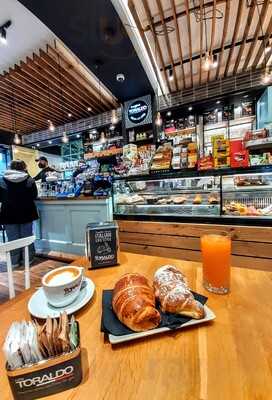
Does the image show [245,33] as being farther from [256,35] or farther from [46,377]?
[46,377]

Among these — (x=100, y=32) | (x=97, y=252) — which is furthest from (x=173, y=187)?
(x=100, y=32)

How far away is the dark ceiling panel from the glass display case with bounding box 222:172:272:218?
2.55 m

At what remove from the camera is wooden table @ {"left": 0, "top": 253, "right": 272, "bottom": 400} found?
0.38 m

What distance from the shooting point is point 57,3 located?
2.39 meters

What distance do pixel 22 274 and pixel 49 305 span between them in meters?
2.73

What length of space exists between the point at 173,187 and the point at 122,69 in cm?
277

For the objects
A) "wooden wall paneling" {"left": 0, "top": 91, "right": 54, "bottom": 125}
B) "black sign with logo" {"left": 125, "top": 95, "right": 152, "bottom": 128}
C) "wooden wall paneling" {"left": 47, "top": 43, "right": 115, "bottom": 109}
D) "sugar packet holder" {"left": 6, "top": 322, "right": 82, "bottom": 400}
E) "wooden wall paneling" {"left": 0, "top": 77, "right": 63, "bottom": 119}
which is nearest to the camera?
"sugar packet holder" {"left": 6, "top": 322, "right": 82, "bottom": 400}

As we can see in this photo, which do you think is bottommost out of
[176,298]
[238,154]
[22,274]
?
[22,274]

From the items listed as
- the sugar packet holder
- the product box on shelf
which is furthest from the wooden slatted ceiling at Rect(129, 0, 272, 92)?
the sugar packet holder

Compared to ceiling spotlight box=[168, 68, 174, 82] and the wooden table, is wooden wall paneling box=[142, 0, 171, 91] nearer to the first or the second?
ceiling spotlight box=[168, 68, 174, 82]

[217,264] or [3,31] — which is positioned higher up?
[3,31]

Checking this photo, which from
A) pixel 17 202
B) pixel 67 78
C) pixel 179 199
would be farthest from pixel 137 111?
pixel 179 199

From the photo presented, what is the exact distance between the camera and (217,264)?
28.0 inches

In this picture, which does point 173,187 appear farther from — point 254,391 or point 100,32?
point 100,32
